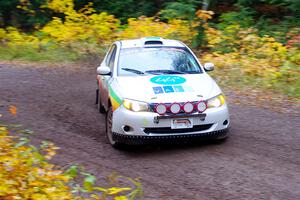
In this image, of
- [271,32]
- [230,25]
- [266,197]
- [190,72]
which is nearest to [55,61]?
[230,25]

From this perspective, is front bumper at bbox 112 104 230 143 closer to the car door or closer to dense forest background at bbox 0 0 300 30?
the car door

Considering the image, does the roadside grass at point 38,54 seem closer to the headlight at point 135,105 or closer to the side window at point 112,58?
the side window at point 112,58

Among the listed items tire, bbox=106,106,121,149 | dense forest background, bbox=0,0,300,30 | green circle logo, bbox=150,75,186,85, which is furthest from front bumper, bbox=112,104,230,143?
dense forest background, bbox=0,0,300,30

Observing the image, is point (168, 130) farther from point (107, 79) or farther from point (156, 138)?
point (107, 79)

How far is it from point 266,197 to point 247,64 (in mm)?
8154

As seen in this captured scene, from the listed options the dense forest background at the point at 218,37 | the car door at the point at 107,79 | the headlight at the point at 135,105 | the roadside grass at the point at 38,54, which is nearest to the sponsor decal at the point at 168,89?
the headlight at the point at 135,105

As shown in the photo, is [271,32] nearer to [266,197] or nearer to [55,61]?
[55,61]

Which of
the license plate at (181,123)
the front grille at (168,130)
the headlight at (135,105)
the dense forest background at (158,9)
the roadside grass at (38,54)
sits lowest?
the roadside grass at (38,54)

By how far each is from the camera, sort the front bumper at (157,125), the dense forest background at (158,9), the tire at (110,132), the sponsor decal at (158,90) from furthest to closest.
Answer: the dense forest background at (158,9) → the tire at (110,132) → the sponsor decal at (158,90) → the front bumper at (157,125)

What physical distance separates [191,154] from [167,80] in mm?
1384

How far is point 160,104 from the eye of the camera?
754 cm

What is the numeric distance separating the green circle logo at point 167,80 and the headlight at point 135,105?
65cm

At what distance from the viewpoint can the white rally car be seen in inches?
299

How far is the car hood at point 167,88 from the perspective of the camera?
7.70 meters
